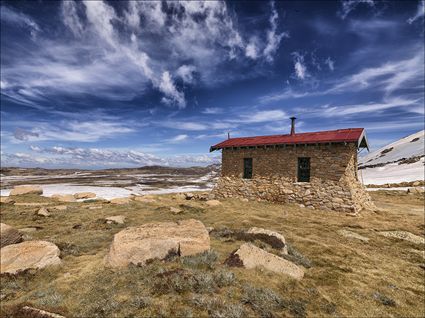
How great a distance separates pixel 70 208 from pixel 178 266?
1655 cm

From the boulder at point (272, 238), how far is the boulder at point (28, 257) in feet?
26.0

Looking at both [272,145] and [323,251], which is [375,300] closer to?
[323,251]

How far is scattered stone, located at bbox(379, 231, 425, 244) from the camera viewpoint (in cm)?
1308

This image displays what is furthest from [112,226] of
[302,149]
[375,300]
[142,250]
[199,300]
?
[302,149]

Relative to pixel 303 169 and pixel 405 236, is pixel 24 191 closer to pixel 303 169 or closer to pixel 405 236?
pixel 303 169

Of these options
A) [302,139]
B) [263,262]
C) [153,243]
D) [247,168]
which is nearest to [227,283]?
[263,262]

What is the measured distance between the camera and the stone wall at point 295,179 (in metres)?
19.5

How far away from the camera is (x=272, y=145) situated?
2250cm

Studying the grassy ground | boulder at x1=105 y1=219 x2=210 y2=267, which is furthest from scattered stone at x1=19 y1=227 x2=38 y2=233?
boulder at x1=105 y1=219 x2=210 y2=267

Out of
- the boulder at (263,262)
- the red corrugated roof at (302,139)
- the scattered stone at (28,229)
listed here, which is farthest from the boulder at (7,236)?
the red corrugated roof at (302,139)

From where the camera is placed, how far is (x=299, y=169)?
2161 centimetres

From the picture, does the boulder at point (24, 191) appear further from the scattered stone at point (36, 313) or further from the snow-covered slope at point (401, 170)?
the snow-covered slope at point (401, 170)

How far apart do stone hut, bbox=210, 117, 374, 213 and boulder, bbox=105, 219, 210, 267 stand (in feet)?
44.1

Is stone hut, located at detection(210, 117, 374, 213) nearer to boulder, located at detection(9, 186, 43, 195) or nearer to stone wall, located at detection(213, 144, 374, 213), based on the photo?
stone wall, located at detection(213, 144, 374, 213)
